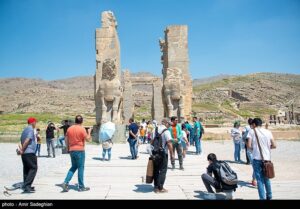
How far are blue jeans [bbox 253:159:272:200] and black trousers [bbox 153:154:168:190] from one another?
161 centimetres

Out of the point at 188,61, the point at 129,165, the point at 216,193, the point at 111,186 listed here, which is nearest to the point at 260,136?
the point at 216,193

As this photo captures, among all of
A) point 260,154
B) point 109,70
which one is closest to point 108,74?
point 109,70

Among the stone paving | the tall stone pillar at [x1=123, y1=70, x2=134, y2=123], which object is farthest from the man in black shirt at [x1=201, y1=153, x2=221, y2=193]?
the tall stone pillar at [x1=123, y1=70, x2=134, y2=123]

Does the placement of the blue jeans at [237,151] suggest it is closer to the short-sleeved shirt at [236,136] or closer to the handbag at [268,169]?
the short-sleeved shirt at [236,136]

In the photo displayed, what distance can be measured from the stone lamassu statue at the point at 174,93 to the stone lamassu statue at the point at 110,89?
2668mm

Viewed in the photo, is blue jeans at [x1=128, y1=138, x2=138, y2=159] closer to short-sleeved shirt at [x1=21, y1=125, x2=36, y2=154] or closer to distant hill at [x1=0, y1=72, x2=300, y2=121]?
short-sleeved shirt at [x1=21, y1=125, x2=36, y2=154]

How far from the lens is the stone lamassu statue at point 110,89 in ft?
53.9

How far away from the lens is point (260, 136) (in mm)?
5391

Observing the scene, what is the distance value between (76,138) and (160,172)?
1.69 meters

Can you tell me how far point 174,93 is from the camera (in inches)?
687

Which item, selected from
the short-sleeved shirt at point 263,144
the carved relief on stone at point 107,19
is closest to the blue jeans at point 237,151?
the short-sleeved shirt at point 263,144

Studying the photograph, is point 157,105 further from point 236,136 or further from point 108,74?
point 236,136

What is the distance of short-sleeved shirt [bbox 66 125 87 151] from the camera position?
6125 mm
